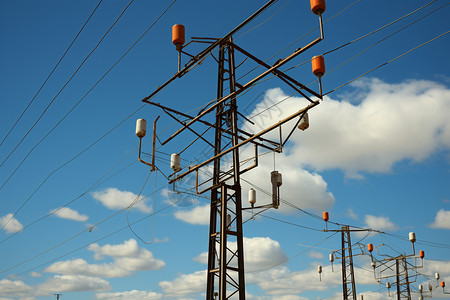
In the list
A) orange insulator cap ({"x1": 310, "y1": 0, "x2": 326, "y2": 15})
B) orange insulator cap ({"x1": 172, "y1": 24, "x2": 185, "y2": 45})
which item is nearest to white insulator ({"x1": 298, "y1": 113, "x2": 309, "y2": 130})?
orange insulator cap ({"x1": 310, "y1": 0, "x2": 326, "y2": 15})

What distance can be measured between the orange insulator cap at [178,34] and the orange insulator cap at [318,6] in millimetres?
4338

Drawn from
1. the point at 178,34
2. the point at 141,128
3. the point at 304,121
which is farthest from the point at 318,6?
the point at 141,128

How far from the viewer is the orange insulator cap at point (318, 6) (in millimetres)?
8789

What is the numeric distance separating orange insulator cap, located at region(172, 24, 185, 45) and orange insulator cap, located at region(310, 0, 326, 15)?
4.34 m

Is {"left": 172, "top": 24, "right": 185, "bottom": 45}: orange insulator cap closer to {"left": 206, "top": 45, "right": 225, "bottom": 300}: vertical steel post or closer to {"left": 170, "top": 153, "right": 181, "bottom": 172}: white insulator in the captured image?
{"left": 206, "top": 45, "right": 225, "bottom": 300}: vertical steel post

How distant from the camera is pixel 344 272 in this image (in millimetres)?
30922

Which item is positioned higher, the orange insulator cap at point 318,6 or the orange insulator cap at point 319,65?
the orange insulator cap at point 318,6

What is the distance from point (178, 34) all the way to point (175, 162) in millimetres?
4873

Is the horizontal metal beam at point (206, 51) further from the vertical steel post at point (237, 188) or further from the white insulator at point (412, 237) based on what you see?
the white insulator at point (412, 237)

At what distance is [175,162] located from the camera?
15203 millimetres

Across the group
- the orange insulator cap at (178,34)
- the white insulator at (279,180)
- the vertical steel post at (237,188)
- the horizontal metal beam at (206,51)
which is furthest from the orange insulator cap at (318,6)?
the white insulator at (279,180)

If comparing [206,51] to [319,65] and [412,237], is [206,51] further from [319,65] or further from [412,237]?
[412,237]

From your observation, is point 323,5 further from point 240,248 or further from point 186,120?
point 240,248

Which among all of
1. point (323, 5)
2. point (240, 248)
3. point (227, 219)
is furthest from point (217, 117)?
point (323, 5)
